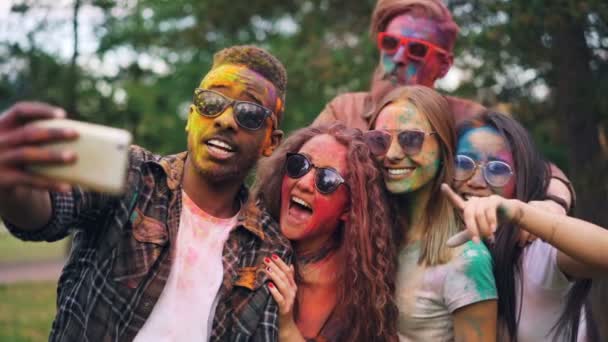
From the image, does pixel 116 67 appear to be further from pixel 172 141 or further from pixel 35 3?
pixel 35 3

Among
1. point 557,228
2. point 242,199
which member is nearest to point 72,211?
point 242,199

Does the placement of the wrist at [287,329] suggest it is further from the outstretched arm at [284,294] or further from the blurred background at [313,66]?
the blurred background at [313,66]

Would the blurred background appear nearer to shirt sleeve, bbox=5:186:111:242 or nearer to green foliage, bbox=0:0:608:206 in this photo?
green foliage, bbox=0:0:608:206

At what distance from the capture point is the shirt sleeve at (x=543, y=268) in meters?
3.51

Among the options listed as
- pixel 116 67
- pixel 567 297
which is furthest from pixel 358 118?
pixel 116 67

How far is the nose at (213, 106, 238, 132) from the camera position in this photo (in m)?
3.47

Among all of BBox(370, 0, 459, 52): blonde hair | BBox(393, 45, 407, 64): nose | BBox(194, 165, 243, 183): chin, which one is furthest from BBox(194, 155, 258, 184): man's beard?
BBox(370, 0, 459, 52): blonde hair

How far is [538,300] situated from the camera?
3.71 meters

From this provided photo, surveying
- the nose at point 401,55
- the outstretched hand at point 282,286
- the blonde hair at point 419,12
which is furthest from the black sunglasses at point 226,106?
the blonde hair at point 419,12

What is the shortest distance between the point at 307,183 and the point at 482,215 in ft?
3.58

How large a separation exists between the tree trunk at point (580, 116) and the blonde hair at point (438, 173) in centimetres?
319

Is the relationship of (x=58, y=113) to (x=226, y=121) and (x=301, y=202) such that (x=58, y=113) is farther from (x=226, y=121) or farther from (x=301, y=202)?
(x=301, y=202)

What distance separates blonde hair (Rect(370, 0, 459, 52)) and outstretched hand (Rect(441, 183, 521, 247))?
8.32 ft

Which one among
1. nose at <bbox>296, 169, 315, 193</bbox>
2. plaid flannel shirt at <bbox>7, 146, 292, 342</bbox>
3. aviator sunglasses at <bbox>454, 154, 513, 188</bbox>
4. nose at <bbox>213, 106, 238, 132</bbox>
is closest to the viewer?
plaid flannel shirt at <bbox>7, 146, 292, 342</bbox>
